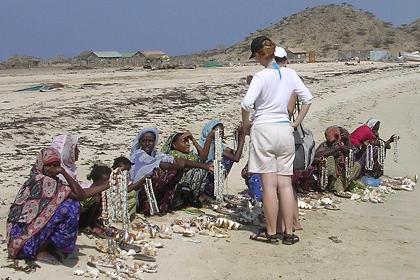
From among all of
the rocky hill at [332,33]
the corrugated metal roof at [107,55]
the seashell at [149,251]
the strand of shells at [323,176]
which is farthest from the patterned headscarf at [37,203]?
the rocky hill at [332,33]

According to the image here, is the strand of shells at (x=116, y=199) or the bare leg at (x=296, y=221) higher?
the strand of shells at (x=116, y=199)

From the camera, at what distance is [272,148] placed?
5.68 meters

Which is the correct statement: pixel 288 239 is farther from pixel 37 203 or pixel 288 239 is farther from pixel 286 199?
pixel 37 203

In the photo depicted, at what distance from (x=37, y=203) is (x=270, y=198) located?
210 centimetres

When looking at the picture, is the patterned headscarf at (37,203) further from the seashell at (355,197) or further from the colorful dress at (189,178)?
the seashell at (355,197)

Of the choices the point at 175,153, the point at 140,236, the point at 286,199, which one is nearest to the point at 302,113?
the point at 286,199

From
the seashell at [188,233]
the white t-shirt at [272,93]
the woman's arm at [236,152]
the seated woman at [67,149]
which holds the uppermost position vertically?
the white t-shirt at [272,93]

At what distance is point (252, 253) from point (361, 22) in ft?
252


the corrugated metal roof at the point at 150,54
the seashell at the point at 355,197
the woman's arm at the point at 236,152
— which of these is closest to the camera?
the woman's arm at the point at 236,152

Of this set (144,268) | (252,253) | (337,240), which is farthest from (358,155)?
(144,268)

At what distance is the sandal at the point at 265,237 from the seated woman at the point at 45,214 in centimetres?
184

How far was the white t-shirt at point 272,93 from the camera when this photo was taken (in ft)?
18.3

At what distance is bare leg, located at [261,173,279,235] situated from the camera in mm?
5801

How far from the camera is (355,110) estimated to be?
1803 centimetres
